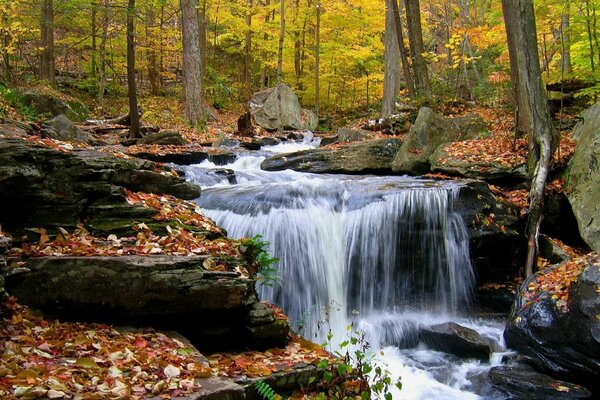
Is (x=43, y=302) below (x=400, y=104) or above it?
below

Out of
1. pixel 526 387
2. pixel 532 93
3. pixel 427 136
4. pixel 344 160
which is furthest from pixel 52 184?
pixel 427 136

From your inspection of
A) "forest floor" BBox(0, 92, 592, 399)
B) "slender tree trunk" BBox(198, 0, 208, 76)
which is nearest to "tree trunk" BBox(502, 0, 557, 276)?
"forest floor" BBox(0, 92, 592, 399)

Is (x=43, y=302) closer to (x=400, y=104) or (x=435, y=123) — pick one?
(x=435, y=123)

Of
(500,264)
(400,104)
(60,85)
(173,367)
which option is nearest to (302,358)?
(173,367)

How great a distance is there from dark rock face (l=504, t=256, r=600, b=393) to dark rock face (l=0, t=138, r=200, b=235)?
5.25 metres

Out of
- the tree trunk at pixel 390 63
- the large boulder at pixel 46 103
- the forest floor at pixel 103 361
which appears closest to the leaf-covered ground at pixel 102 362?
the forest floor at pixel 103 361

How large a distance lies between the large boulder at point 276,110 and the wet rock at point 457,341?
13364 millimetres

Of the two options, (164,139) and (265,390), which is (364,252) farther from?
(164,139)

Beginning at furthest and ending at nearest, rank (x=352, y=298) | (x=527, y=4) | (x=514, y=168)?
(x=514, y=168), (x=527, y=4), (x=352, y=298)

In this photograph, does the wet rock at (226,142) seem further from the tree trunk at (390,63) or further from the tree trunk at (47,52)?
the tree trunk at (47,52)

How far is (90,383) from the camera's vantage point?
305cm

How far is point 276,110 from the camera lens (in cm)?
1969

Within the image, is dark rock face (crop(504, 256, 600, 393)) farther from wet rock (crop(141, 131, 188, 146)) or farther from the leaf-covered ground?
wet rock (crop(141, 131, 188, 146))

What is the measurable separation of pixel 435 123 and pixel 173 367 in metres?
10.4
